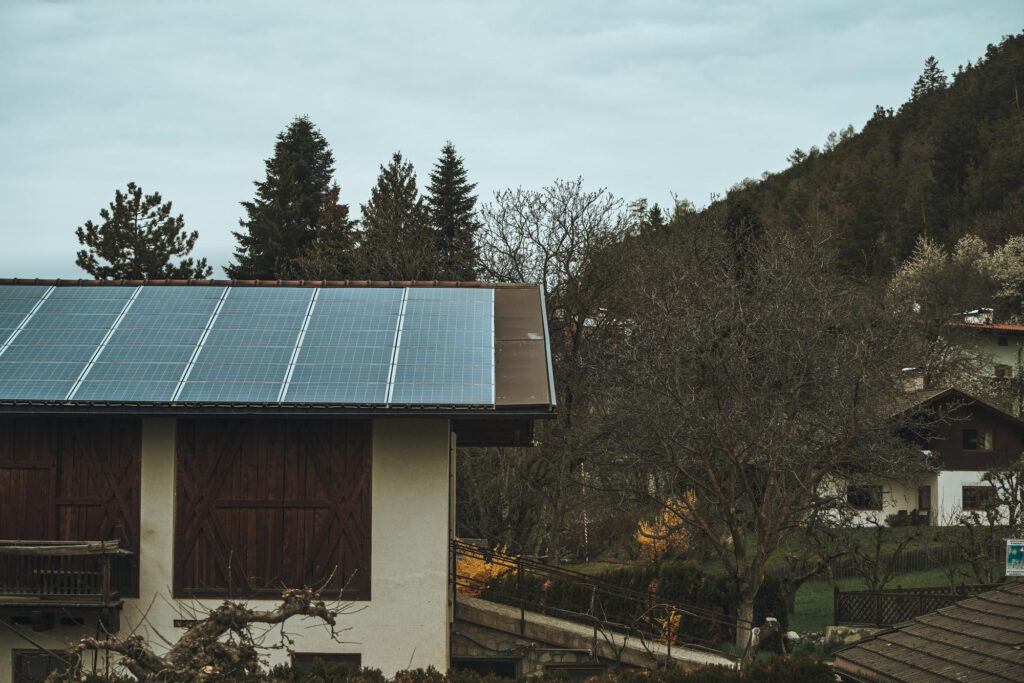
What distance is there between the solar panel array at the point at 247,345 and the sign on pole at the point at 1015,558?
274 inches

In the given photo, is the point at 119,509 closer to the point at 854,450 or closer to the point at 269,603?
the point at 269,603

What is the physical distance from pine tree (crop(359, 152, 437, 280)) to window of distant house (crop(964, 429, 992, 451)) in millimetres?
28145

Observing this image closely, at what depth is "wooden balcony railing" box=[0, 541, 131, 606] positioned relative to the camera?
14.4m

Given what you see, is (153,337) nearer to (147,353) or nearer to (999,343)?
(147,353)

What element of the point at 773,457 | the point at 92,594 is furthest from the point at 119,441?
the point at 773,457

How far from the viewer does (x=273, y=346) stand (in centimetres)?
1593

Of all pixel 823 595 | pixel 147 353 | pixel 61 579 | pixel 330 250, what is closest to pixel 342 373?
pixel 147 353

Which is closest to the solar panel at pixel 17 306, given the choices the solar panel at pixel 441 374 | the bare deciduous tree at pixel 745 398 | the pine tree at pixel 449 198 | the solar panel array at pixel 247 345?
the solar panel array at pixel 247 345

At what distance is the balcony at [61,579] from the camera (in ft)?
47.3

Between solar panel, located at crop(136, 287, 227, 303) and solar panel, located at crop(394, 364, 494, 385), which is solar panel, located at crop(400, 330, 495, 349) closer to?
solar panel, located at crop(394, 364, 494, 385)

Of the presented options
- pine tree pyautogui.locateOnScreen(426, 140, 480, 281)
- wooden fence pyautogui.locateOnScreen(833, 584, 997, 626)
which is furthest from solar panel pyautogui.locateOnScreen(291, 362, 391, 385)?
pine tree pyautogui.locateOnScreen(426, 140, 480, 281)

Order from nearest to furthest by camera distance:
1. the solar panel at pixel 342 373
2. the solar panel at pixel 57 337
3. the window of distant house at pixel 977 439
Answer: the solar panel at pixel 342 373 < the solar panel at pixel 57 337 < the window of distant house at pixel 977 439

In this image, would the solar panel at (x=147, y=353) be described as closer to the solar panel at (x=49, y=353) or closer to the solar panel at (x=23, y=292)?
the solar panel at (x=49, y=353)

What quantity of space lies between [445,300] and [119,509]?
6346 mm
